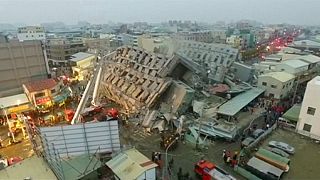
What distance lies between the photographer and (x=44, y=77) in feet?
121

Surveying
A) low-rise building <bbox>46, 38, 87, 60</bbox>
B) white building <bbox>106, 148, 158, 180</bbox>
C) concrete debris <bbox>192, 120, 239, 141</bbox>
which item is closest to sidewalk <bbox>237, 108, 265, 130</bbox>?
concrete debris <bbox>192, 120, 239, 141</bbox>

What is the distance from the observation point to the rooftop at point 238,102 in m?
26.9

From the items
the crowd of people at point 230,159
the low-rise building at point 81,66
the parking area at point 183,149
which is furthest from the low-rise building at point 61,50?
the crowd of people at point 230,159

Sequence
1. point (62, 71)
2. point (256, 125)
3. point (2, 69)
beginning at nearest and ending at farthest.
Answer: point (256, 125) → point (2, 69) → point (62, 71)

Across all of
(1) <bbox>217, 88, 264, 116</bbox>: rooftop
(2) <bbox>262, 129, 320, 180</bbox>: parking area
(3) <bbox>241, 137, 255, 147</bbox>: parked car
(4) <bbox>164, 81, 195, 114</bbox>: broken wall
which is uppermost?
(4) <bbox>164, 81, 195, 114</bbox>: broken wall

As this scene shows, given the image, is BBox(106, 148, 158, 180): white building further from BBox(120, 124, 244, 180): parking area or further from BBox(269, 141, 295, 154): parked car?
BBox(269, 141, 295, 154): parked car

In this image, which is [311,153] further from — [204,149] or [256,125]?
[204,149]

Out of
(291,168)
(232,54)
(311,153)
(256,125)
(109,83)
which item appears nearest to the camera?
(291,168)

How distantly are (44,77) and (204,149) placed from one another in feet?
89.5

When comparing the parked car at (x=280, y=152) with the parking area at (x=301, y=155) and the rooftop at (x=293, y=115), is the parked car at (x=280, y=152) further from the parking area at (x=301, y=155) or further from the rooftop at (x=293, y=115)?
the rooftop at (x=293, y=115)

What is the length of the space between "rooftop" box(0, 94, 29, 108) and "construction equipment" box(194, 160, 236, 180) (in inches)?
959

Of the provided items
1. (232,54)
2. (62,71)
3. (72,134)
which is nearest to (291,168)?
(72,134)

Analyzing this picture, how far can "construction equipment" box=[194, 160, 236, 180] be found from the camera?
56.3ft

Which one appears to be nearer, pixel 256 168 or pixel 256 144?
pixel 256 168
